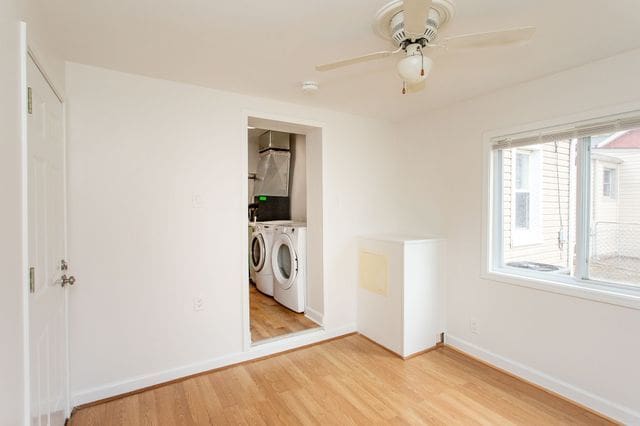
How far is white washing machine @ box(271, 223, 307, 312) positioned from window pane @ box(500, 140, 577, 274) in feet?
6.58

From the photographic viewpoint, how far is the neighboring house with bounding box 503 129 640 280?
2053 millimetres

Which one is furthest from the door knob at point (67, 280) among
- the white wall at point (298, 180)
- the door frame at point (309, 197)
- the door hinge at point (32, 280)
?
the white wall at point (298, 180)

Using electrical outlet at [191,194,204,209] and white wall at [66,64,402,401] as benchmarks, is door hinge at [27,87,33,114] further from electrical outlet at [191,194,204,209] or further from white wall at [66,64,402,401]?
electrical outlet at [191,194,204,209]

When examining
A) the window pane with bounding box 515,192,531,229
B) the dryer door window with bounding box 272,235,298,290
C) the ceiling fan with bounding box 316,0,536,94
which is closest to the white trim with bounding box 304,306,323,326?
the dryer door window with bounding box 272,235,298,290

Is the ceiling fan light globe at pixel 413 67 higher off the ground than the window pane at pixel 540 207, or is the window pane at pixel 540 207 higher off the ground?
the ceiling fan light globe at pixel 413 67

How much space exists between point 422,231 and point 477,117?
1212 millimetres

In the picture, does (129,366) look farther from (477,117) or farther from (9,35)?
(477,117)

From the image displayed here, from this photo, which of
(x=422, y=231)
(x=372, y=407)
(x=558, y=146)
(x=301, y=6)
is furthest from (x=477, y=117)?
(x=372, y=407)

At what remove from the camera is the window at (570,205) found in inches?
80.9

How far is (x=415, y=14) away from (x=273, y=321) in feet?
10.3

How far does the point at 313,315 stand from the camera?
3455 millimetres

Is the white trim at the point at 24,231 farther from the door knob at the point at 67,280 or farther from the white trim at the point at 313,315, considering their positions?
the white trim at the point at 313,315

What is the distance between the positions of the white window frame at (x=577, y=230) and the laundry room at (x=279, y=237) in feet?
5.49

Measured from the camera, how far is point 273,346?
2.86 m
